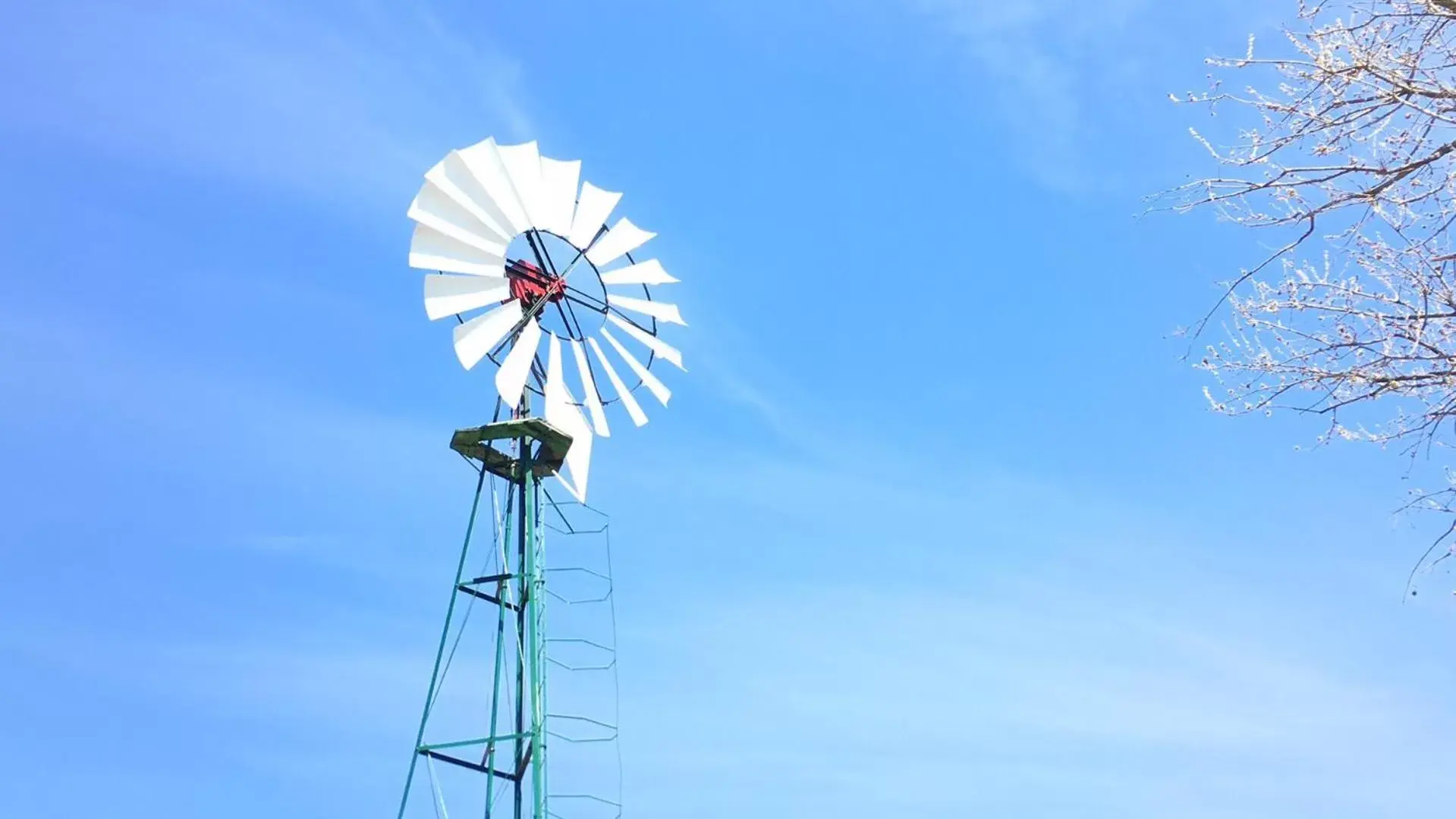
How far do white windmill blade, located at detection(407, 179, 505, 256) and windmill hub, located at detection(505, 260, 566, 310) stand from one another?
58cm

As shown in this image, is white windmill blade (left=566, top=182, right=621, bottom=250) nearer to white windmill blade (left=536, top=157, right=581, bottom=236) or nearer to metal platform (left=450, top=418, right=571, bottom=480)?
white windmill blade (left=536, top=157, right=581, bottom=236)

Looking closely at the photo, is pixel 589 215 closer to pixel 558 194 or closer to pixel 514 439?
pixel 558 194

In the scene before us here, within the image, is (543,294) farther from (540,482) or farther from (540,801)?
(540,801)

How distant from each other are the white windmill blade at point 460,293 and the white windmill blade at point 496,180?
779 mm

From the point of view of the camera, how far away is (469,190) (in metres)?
18.4

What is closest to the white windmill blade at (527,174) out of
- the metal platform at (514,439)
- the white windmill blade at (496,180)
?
the white windmill blade at (496,180)

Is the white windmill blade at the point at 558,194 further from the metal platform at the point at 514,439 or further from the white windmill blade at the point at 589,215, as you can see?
the metal platform at the point at 514,439

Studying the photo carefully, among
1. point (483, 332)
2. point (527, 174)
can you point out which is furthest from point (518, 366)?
point (527, 174)

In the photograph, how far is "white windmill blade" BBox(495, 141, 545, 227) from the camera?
62.0ft

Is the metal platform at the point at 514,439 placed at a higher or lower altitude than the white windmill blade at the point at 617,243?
lower

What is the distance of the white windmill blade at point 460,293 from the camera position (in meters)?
17.9

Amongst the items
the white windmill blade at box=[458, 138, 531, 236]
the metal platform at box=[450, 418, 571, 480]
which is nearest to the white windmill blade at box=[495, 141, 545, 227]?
the white windmill blade at box=[458, 138, 531, 236]

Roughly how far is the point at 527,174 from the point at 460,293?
77.8 inches

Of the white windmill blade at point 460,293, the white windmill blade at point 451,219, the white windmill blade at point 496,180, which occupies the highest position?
the white windmill blade at point 496,180
